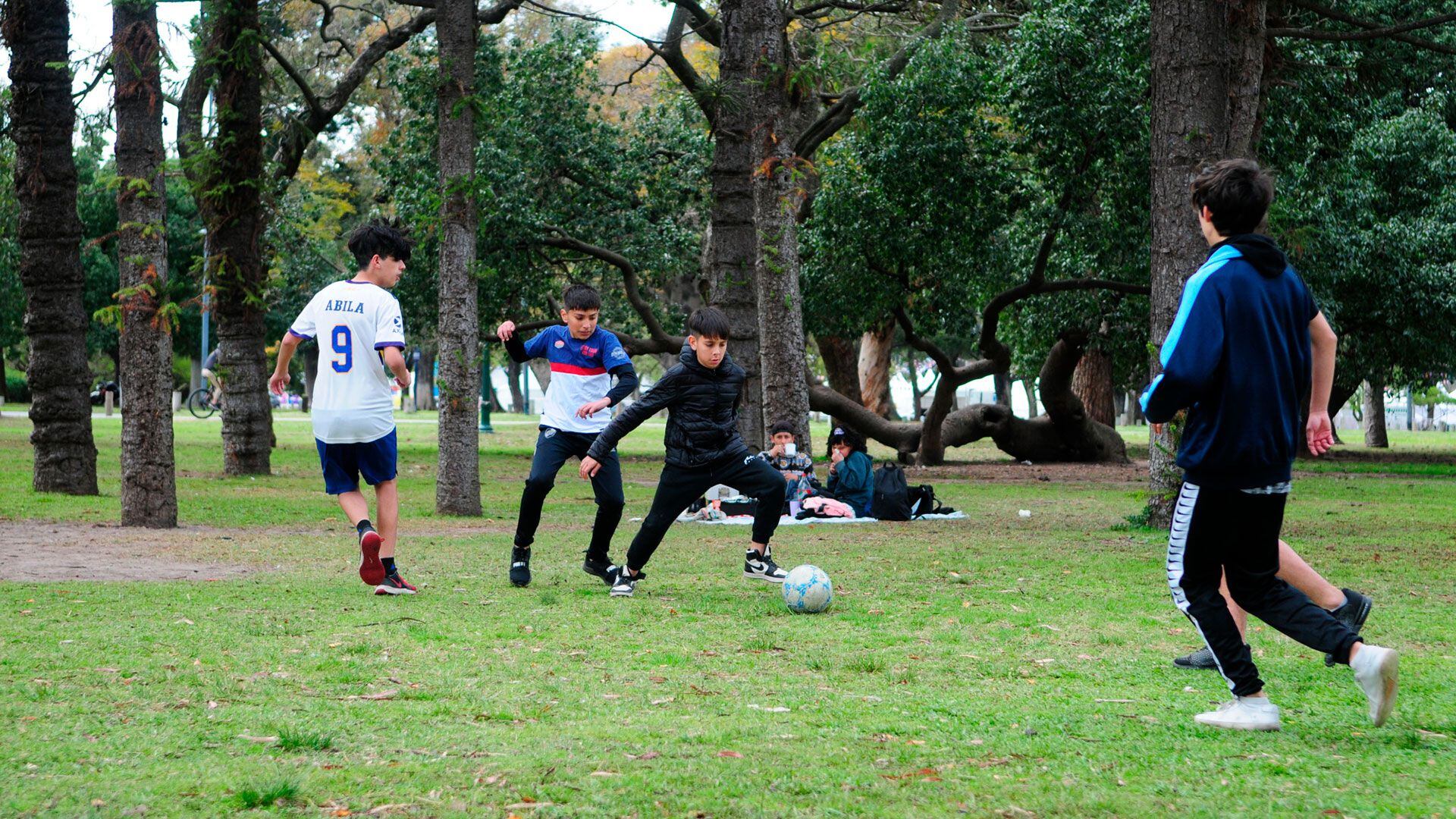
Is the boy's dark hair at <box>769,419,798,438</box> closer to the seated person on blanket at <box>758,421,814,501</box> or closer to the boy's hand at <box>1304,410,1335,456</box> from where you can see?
the seated person on blanket at <box>758,421,814,501</box>

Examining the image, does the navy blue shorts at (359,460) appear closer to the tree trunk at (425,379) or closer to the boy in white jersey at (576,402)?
the boy in white jersey at (576,402)

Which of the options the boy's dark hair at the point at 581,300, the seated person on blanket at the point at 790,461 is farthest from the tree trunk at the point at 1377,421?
the boy's dark hair at the point at 581,300

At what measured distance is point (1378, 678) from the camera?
14.3 feet

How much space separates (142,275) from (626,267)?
13.1 meters

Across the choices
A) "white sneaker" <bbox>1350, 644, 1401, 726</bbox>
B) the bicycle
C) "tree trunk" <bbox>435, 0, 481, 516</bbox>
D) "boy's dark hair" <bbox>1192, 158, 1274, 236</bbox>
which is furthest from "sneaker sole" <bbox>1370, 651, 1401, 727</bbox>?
the bicycle

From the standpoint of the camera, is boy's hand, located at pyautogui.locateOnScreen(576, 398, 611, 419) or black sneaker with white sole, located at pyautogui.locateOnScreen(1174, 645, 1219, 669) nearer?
black sneaker with white sole, located at pyautogui.locateOnScreen(1174, 645, 1219, 669)

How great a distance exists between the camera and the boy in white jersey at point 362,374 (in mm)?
7598

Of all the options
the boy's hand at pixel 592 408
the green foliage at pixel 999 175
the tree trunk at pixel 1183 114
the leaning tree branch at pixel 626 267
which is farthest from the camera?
the leaning tree branch at pixel 626 267

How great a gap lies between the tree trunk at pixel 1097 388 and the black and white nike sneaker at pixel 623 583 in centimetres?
2392

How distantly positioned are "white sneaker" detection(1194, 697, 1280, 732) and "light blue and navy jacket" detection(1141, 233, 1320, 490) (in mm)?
732

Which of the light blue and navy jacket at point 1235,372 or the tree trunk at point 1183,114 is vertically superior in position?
the tree trunk at point 1183,114

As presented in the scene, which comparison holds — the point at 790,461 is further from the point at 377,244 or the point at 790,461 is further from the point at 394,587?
the point at 377,244

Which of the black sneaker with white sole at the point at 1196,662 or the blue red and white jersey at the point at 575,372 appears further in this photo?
the blue red and white jersey at the point at 575,372

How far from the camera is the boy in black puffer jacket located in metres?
7.84
